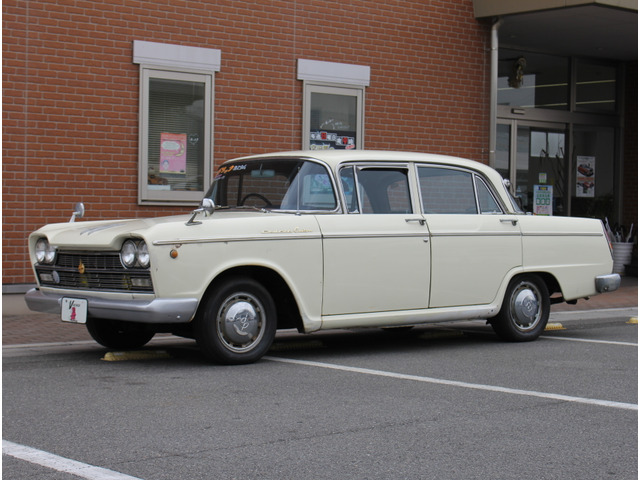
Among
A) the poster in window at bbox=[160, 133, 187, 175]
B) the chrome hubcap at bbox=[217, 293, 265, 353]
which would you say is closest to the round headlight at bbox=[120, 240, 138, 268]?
the chrome hubcap at bbox=[217, 293, 265, 353]

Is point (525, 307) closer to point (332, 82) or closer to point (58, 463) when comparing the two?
point (58, 463)

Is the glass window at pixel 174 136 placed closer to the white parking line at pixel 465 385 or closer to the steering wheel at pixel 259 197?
the steering wheel at pixel 259 197

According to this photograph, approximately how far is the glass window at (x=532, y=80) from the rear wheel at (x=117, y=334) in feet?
33.1

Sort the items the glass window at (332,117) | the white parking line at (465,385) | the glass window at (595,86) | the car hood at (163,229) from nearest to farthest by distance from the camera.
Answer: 1. the white parking line at (465,385)
2. the car hood at (163,229)
3. the glass window at (332,117)
4. the glass window at (595,86)

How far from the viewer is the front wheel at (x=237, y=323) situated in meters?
7.23

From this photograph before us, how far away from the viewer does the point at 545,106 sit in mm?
17453

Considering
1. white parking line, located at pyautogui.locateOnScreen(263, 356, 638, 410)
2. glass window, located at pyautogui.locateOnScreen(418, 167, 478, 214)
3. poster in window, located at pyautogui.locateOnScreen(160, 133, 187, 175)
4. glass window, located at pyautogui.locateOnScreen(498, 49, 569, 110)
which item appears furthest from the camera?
glass window, located at pyautogui.locateOnScreen(498, 49, 569, 110)

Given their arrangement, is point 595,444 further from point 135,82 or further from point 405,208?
point 135,82

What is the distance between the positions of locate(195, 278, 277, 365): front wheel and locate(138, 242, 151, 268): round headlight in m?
0.56

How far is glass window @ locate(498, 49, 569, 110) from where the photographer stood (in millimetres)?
16812

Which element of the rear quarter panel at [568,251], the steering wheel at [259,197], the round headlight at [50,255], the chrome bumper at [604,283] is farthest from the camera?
the chrome bumper at [604,283]

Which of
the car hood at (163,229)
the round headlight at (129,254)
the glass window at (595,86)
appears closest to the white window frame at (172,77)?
the car hood at (163,229)

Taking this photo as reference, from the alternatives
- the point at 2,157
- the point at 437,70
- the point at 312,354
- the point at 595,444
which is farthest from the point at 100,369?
the point at 437,70

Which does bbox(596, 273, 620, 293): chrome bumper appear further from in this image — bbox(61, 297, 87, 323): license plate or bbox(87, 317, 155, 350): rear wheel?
bbox(61, 297, 87, 323): license plate
